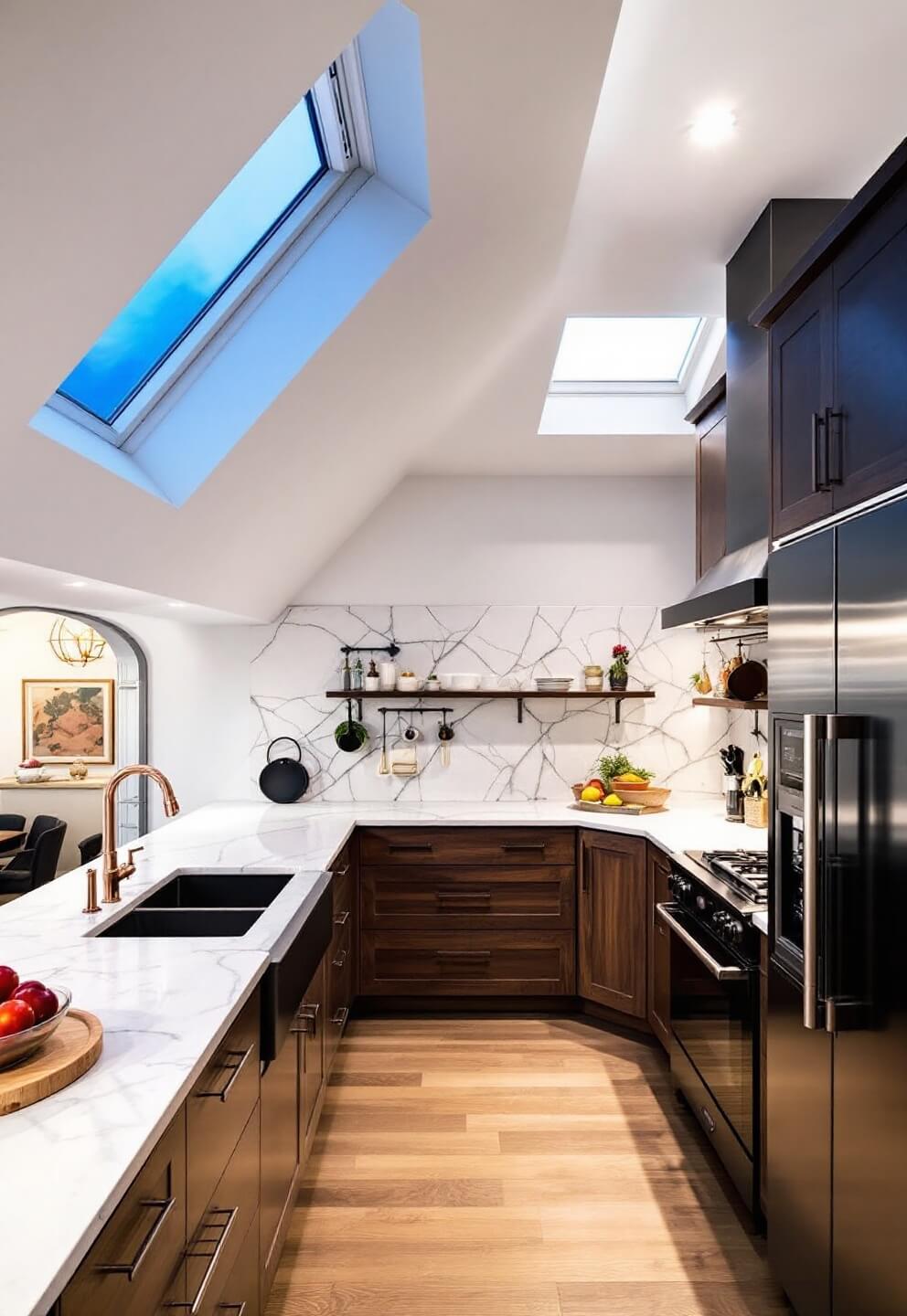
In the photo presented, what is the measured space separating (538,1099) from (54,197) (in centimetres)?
312

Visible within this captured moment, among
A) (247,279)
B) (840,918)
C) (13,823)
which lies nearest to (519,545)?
(247,279)

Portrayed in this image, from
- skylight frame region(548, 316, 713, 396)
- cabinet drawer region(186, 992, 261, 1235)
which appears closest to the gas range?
cabinet drawer region(186, 992, 261, 1235)

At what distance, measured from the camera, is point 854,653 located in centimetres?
168

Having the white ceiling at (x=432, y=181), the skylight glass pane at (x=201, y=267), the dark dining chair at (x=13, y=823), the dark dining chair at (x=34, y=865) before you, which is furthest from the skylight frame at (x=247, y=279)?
the dark dining chair at (x=13, y=823)

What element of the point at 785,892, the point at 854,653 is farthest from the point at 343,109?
the point at 785,892

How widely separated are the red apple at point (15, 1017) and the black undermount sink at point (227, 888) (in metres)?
1.56

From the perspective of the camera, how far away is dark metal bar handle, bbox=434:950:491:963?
396 centimetres

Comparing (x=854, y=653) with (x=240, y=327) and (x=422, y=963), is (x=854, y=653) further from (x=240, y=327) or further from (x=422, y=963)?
(x=422, y=963)

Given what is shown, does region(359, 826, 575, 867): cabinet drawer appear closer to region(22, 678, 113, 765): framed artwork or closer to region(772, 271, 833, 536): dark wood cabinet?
region(772, 271, 833, 536): dark wood cabinet

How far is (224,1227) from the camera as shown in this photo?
64.1 inches

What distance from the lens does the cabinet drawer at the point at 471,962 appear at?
3955 mm

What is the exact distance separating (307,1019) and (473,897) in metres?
1.47

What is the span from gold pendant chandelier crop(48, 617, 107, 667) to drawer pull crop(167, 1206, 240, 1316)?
20.7ft

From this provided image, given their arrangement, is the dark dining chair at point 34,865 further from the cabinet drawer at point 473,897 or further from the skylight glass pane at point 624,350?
the skylight glass pane at point 624,350
